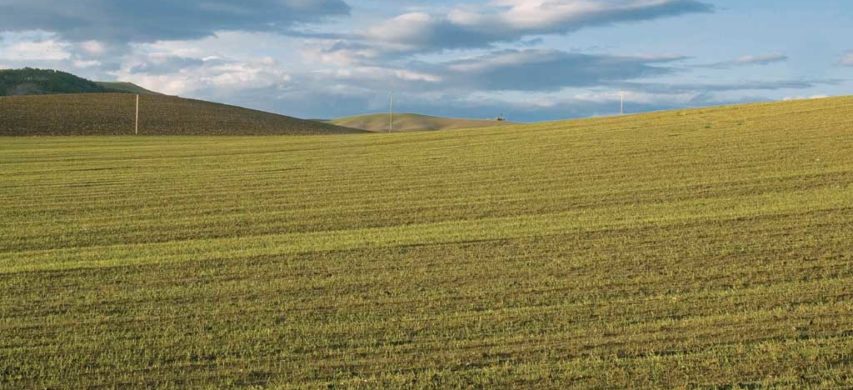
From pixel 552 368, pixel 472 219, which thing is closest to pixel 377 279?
pixel 552 368

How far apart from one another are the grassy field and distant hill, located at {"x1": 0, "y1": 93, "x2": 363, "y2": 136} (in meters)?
31.0

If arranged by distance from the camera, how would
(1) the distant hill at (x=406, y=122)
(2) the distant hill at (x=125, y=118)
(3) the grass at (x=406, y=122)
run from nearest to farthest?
(2) the distant hill at (x=125, y=118), (3) the grass at (x=406, y=122), (1) the distant hill at (x=406, y=122)

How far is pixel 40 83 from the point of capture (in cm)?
12212

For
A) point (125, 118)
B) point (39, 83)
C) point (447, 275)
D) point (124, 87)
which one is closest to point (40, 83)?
point (39, 83)

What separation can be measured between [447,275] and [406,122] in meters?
125

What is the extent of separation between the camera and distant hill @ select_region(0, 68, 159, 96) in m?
118

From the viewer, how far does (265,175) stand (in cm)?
2745

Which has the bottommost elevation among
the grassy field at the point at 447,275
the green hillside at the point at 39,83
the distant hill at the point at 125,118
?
the grassy field at the point at 447,275

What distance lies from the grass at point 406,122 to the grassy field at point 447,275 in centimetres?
9866

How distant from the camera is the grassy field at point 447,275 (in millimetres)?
8711

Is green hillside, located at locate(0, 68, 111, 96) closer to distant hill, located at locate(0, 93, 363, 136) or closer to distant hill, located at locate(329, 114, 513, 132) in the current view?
distant hill, located at locate(329, 114, 513, 132)

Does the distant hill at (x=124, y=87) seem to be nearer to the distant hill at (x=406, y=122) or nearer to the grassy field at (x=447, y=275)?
the distant hill at (x=406, y=122)

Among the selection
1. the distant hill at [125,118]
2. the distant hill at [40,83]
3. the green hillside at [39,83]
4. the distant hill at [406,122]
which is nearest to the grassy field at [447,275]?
the distant hill at [125,118]

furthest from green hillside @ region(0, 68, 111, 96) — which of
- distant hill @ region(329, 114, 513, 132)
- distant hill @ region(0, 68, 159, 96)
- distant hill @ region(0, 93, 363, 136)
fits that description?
distant hill @ region(0, 93, 363, 136)
